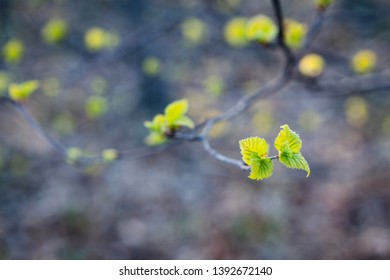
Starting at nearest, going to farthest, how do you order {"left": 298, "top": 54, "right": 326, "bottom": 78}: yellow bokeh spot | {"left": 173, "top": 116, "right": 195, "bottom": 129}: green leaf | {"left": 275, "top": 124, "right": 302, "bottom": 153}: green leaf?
{"left": 275, "top": 124, "right": 302, "bottom": 153}: green leaf, {"left": 173, "top": 116, "right": 195, "bottom": 129}: green leaf, {"left": 298, "top": 54, "right": 326, "bottom": 78}: yellow bokeh spot

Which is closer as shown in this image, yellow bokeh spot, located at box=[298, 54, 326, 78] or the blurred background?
yellow bokeh spot, located at box=[298, 54, 326, 78]

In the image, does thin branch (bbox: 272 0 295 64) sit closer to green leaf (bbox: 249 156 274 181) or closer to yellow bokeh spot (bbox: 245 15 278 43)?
yellow bokeh spot (bbox: 245 15 278 43)

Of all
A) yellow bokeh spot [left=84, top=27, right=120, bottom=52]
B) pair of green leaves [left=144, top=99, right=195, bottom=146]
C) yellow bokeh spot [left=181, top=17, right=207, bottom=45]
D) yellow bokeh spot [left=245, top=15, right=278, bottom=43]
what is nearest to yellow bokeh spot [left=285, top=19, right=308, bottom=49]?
yellow bokeh spot [left=245, top=15, right=278, bottom=43]

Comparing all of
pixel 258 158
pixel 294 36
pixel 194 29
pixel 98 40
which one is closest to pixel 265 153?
pixel 258 158

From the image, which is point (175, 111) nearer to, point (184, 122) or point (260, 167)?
point (184, 122)

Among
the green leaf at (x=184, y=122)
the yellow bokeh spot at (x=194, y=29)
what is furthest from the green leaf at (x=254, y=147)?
the yellow bokeh spot at (x=194, y=29)

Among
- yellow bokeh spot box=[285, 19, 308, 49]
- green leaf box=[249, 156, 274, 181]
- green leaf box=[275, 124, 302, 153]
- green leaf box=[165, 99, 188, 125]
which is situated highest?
yellow bokeh spot box=[285, 19, 308, 49]

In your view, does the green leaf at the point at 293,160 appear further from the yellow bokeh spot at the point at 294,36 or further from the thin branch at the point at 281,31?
the yellow bokeh spot at the point at 294,36
